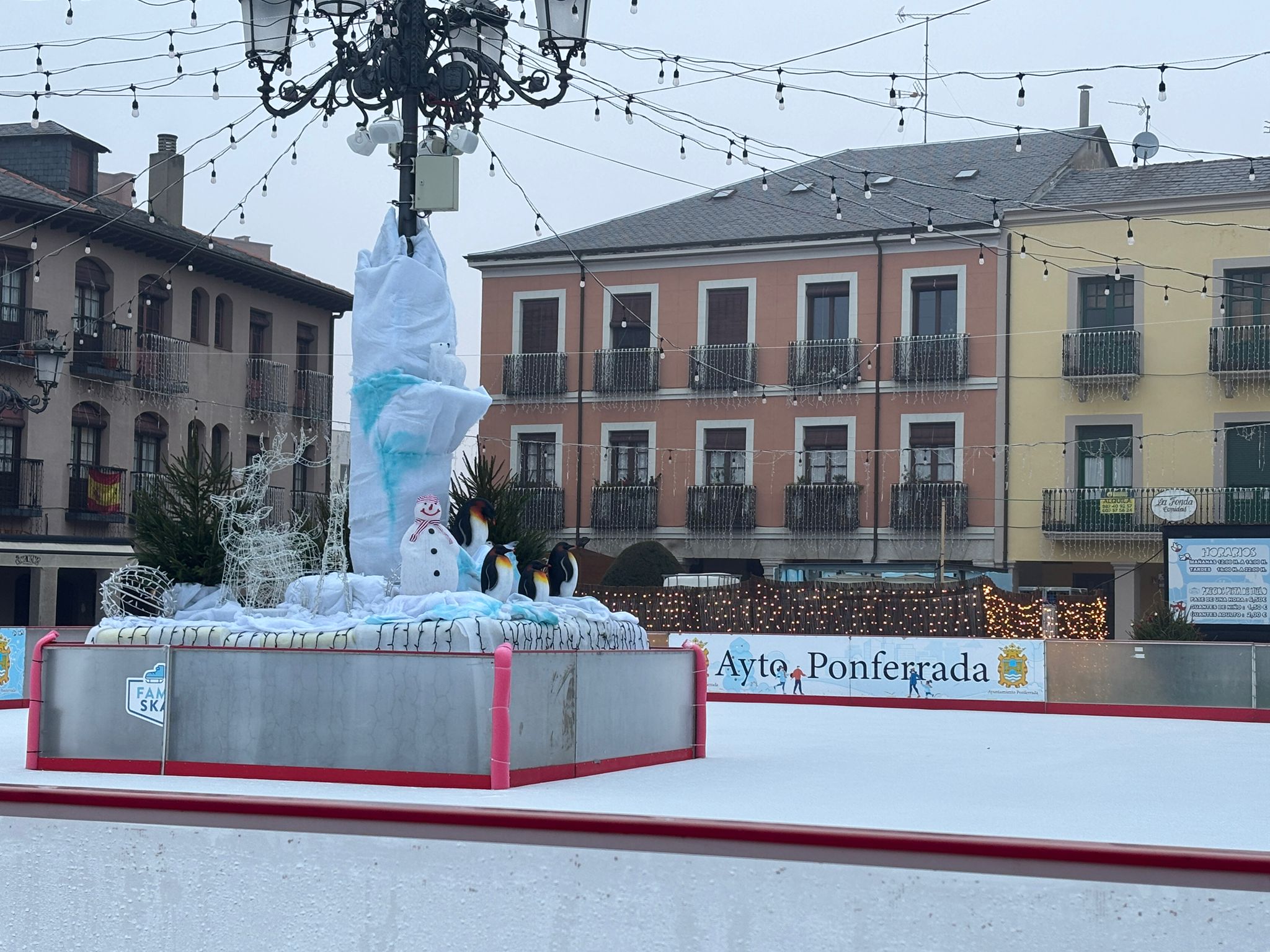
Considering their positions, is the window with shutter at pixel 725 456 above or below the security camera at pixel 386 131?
below

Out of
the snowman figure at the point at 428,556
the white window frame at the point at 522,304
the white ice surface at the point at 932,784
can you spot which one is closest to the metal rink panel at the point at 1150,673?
the white ice surface at the point at 932,784

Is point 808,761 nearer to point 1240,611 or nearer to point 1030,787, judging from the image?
point 1030,787

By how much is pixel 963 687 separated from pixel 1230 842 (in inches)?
612

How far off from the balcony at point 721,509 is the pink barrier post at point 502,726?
24377mm

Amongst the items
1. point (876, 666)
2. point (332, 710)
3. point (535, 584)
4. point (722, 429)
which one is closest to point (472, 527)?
point (535, 584)

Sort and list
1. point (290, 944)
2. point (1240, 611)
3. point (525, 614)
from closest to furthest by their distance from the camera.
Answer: point (290, 944), point (525, 614), point (1240, 611)

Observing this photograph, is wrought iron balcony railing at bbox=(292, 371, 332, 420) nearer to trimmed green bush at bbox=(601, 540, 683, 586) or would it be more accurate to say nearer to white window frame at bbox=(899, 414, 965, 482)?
trimmed green bush at bbox=(601, 540, 683, 586)

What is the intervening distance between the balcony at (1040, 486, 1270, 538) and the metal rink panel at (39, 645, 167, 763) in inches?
938

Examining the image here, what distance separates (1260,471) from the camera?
34156mm

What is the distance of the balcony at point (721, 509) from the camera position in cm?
3812

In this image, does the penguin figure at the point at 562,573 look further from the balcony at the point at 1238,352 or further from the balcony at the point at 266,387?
the balcony at the point at 266,387

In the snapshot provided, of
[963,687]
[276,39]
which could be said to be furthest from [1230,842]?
[963,687]

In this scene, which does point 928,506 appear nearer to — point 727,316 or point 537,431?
point 727,316

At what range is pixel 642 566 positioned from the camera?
34250mm
